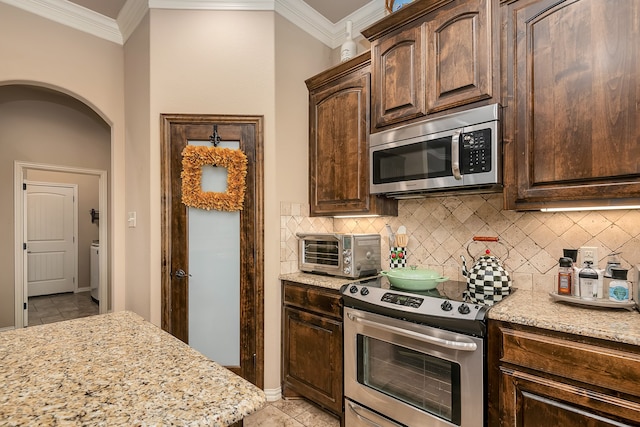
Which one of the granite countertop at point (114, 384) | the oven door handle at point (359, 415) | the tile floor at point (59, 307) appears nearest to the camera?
the granite countertop at point (114, 384)

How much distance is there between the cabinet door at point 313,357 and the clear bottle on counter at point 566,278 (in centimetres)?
122

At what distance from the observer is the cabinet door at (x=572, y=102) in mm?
1341

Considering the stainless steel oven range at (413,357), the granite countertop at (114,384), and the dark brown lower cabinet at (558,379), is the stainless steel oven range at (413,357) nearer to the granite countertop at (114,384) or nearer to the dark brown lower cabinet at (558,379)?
the dark brown lower cabinet at (558,379)

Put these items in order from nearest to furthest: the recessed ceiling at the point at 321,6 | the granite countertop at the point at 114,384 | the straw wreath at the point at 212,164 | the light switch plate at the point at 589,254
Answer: the granite countertop at the point at 114,384, the light switch plate at the point at 589,254, the straw wreath at the point at 212,164, the recessed ceiling at the point at 321,6

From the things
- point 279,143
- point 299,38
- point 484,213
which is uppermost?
point 299,38

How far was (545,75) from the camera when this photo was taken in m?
1.53

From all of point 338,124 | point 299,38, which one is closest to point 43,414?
point 338,124

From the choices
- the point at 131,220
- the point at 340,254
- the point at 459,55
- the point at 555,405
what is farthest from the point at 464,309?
the point at 131,220

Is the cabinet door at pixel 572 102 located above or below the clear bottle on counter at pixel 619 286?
above

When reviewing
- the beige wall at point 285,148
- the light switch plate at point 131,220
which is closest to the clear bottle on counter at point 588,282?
the beige wall at point 285,148

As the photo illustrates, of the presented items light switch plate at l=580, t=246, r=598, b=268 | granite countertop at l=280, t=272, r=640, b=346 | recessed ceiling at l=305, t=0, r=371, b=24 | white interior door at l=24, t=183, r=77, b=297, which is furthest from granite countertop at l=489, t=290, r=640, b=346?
white interior door at l=24, t=183, r=77, b=297

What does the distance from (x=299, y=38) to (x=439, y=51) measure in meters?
1.37

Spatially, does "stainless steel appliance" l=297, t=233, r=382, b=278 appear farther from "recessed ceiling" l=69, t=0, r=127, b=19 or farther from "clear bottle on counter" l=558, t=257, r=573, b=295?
"recessed ceiling" l=69, t=0, r=127, b=19

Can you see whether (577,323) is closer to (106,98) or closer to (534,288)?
(534,288)
